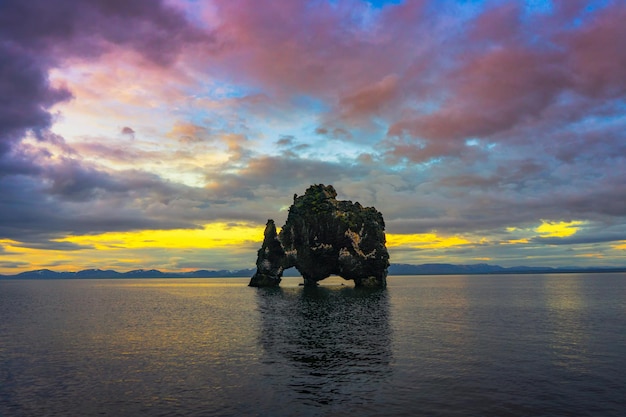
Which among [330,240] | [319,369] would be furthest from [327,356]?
[330,240]

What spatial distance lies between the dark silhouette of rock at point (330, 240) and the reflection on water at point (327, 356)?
8096cm

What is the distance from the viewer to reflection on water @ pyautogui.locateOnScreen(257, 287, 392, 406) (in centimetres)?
3014

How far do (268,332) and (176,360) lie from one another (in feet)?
63.1

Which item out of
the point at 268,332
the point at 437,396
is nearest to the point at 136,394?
the point at 437,396

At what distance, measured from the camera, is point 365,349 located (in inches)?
1788

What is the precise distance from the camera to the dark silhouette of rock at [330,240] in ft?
513

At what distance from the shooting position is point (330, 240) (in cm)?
15825

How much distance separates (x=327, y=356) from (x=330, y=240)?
381ft

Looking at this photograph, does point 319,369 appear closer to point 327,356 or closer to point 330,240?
point 327,356

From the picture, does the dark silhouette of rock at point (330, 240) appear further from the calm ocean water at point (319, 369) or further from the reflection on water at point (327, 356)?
the calm ocean water at point (319, 369)

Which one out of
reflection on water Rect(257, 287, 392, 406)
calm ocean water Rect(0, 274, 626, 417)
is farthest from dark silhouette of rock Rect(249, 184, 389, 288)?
calm ocean water Rect(0, 274, 626, 417)

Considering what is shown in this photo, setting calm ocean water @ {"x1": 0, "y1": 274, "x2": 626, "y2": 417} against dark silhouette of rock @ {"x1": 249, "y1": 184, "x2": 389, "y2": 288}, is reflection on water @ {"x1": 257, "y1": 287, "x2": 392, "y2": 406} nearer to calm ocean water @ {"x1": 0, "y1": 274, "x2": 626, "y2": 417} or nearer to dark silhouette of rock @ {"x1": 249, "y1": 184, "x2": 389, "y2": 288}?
calm ocean water @ {"x1": 0, "y1": 274, "x2": 626, "y2": 417}

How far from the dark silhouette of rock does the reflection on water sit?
266ft

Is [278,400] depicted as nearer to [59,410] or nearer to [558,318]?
[59,410]
